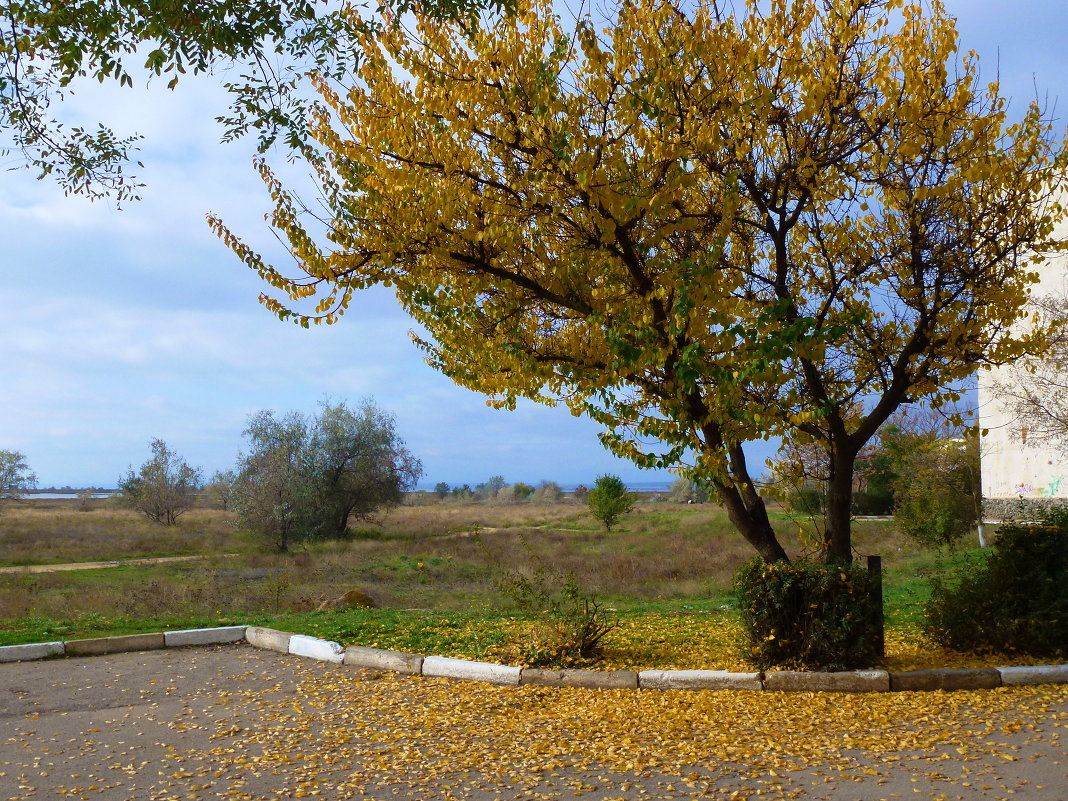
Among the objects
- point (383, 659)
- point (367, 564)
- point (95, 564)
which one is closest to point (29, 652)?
point (383, 659)

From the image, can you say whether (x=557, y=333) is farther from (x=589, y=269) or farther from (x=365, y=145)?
(x=365, y=145)

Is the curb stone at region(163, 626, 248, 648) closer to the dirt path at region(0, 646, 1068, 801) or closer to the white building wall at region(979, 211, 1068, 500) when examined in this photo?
the dirt path at region(0, 646, 1068, 801)

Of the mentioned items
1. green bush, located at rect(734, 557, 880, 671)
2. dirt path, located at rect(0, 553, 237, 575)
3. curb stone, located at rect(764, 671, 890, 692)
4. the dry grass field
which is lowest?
dirt path, located at rect(0, 553, 237, 575)

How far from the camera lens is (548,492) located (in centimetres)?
10050

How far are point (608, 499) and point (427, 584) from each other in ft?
64.0

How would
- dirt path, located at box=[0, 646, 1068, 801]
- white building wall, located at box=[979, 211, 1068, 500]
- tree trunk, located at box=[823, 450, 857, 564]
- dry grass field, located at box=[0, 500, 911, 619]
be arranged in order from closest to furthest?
dirt path, located at box=[0, 646, 1068, 801] → tree trunk, located at box=[823, 450, 857, 564] → dry grass field, located at box=[0, 500, 911, 619] → white building wall, located at box=[979, 211, 1068, 500]

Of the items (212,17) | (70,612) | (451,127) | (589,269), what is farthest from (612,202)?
(70,612)

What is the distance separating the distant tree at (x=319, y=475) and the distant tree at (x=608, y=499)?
352 inches

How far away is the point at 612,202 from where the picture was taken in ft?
22.5

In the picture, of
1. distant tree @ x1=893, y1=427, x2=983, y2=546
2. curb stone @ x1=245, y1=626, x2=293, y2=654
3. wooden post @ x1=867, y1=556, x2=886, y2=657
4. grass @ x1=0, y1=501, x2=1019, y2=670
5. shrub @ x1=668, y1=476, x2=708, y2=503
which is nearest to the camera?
wooden post @ x1=867, y1=556, x2=886, y2=657

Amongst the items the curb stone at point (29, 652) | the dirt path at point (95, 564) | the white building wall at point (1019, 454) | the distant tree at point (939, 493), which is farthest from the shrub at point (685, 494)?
the curb stone at point (29, 652)

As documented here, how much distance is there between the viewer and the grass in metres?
9.41

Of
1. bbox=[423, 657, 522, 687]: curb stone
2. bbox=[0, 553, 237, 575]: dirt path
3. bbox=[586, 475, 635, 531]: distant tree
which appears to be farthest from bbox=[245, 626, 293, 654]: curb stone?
bbox=[586, 475, 635, 531]: distant tree

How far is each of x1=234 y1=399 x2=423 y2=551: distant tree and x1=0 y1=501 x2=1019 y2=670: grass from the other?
1.44 m
